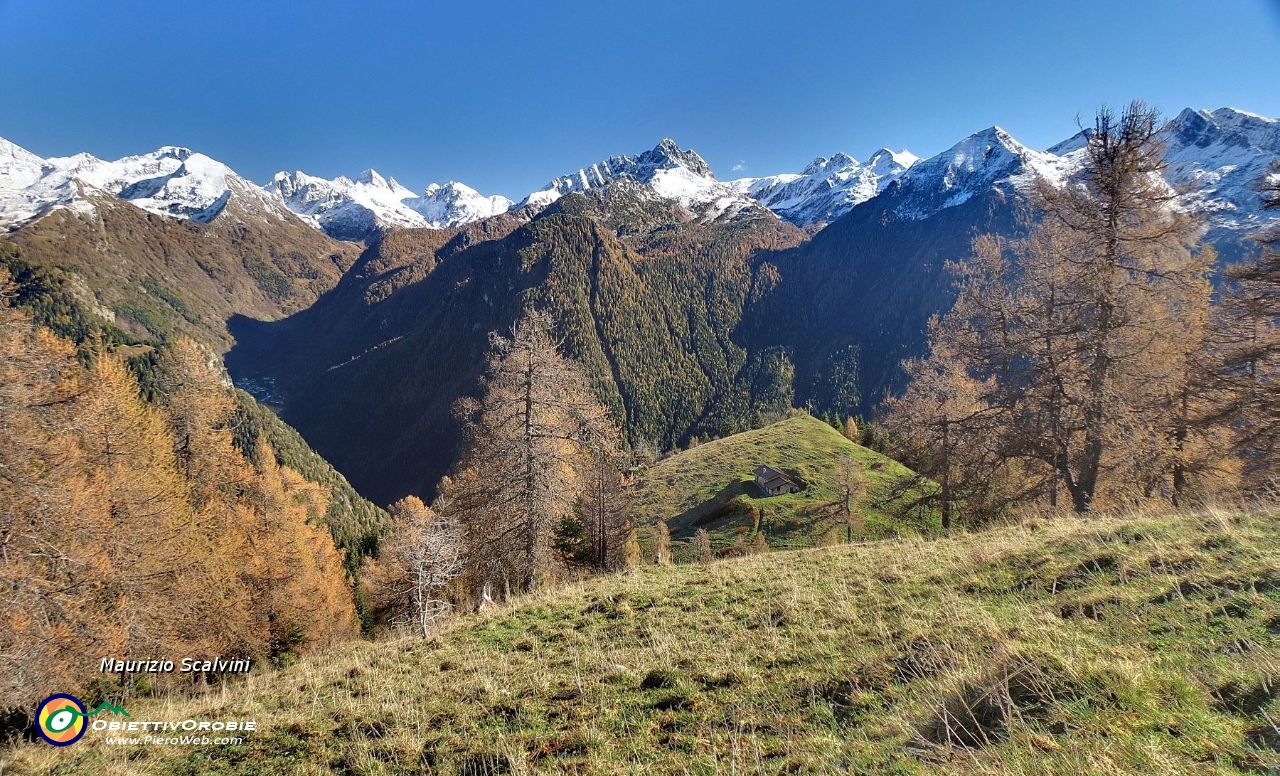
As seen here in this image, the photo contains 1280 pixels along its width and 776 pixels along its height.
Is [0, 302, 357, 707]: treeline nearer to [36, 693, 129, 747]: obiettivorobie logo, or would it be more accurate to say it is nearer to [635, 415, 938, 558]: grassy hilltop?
[36, 693, 129, 747]: obiettivorobie logo

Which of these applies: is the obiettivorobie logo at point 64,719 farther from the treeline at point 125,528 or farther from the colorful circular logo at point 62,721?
the treeline at point 125,528

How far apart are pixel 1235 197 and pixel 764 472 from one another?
262638mm

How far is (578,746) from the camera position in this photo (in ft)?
17.0

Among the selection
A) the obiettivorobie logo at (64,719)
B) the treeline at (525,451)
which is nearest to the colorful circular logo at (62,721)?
the obiettivorobie logo at (64,719)

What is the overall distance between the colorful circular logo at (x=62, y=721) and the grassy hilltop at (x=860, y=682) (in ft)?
0.79

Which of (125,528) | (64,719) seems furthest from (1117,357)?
(125,528)

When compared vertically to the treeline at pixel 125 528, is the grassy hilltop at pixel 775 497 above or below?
below

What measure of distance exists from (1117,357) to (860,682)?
14.1 metres

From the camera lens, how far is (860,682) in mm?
5352

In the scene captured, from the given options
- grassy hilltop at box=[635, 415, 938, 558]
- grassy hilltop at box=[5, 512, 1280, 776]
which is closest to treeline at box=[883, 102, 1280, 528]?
grassy hilltop at box=[5, 512, 1280, 776]

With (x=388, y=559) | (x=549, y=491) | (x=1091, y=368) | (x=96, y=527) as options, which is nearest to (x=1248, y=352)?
(x=1091, y=368)

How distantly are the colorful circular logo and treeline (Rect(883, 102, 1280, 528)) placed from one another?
2109 centimetres

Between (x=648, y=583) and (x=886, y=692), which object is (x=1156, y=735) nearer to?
(x=886, y=692)

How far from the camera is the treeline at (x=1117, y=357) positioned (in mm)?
13367
